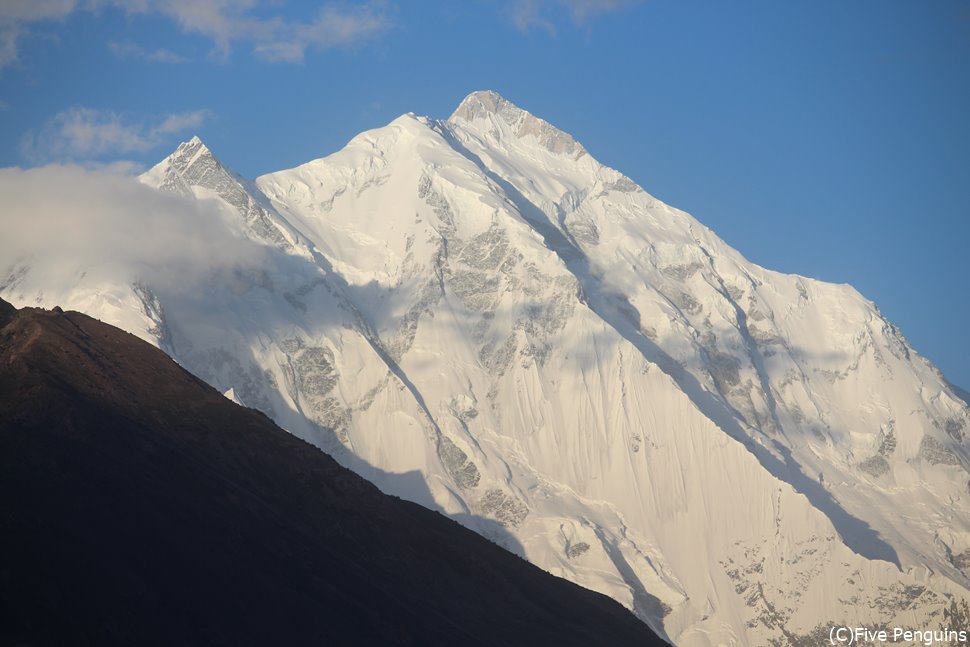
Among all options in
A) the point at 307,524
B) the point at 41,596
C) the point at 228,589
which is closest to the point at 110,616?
the point at 41,596

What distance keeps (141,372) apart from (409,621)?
3702cm

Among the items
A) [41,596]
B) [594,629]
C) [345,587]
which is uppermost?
[594,629]

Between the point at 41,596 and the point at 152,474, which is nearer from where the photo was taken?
the point at 41,596

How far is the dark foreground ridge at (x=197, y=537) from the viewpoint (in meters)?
78.6

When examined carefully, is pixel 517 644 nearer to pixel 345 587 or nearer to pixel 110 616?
pixel 345 587

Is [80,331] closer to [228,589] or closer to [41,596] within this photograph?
[228,589]

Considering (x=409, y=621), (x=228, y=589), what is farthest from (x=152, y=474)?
(x=409, y=621)

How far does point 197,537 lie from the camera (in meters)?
92.5

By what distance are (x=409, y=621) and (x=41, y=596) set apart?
107ft

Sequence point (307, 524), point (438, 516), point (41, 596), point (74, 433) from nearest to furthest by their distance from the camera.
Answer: point (41, 596) → point (74, 433) → point (307, 524) → point (438, 516)

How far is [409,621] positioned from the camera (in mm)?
99938

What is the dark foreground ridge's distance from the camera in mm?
78562

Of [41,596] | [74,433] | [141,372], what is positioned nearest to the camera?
[41,596]

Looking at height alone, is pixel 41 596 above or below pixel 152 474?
below
